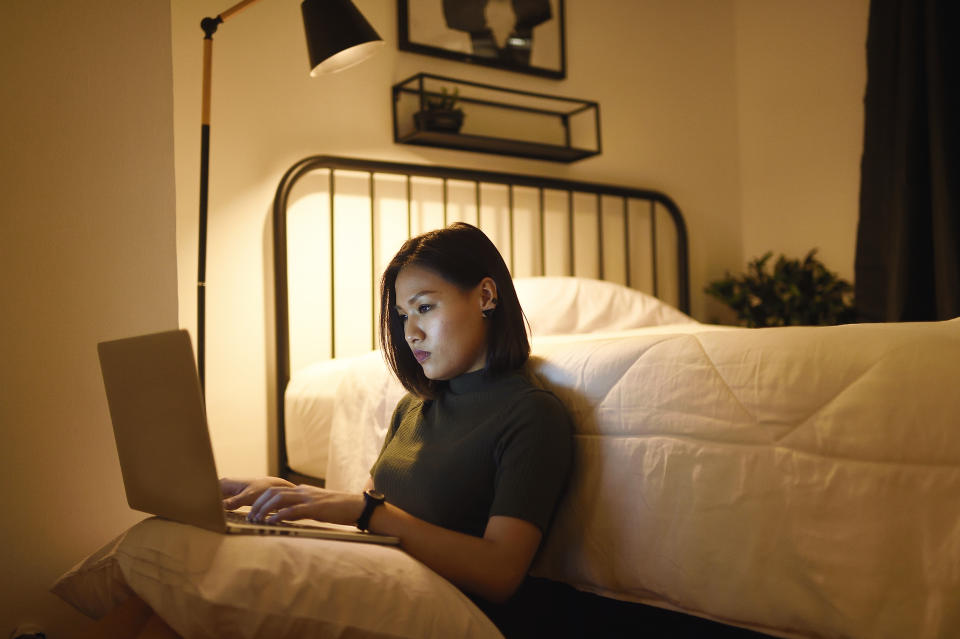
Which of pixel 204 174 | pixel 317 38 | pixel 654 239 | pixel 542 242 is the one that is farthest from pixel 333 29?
pixel 654 239

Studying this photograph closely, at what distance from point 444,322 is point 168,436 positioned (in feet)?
1.43

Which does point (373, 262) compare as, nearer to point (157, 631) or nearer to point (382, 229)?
point (382, 229)

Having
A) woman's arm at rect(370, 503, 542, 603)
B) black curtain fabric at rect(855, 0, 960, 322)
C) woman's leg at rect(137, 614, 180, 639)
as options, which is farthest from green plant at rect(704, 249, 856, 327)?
woman's leg at rect(137, 614, 180, 639)

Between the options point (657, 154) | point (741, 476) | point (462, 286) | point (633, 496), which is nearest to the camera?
point (741, 476)

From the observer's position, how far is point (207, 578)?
0.81 meters

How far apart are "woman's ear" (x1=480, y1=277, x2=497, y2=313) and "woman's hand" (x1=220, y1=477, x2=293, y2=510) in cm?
40

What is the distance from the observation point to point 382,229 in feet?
8.68

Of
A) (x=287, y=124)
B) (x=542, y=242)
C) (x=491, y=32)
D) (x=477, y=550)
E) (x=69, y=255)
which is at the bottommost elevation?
(x=477, y=550)

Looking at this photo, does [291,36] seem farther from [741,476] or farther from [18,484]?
[741,476]

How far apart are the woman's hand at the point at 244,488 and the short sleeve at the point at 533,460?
359 millimetres

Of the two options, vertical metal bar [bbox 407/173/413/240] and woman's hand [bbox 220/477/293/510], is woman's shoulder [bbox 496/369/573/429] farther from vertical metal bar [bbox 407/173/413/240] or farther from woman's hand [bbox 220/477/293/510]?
vertical metal bar [bbox 407/173/413/240]

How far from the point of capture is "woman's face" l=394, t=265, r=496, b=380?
3.98 feet

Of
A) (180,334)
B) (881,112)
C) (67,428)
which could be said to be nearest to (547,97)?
(881,112)

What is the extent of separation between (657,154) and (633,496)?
2580 mm
